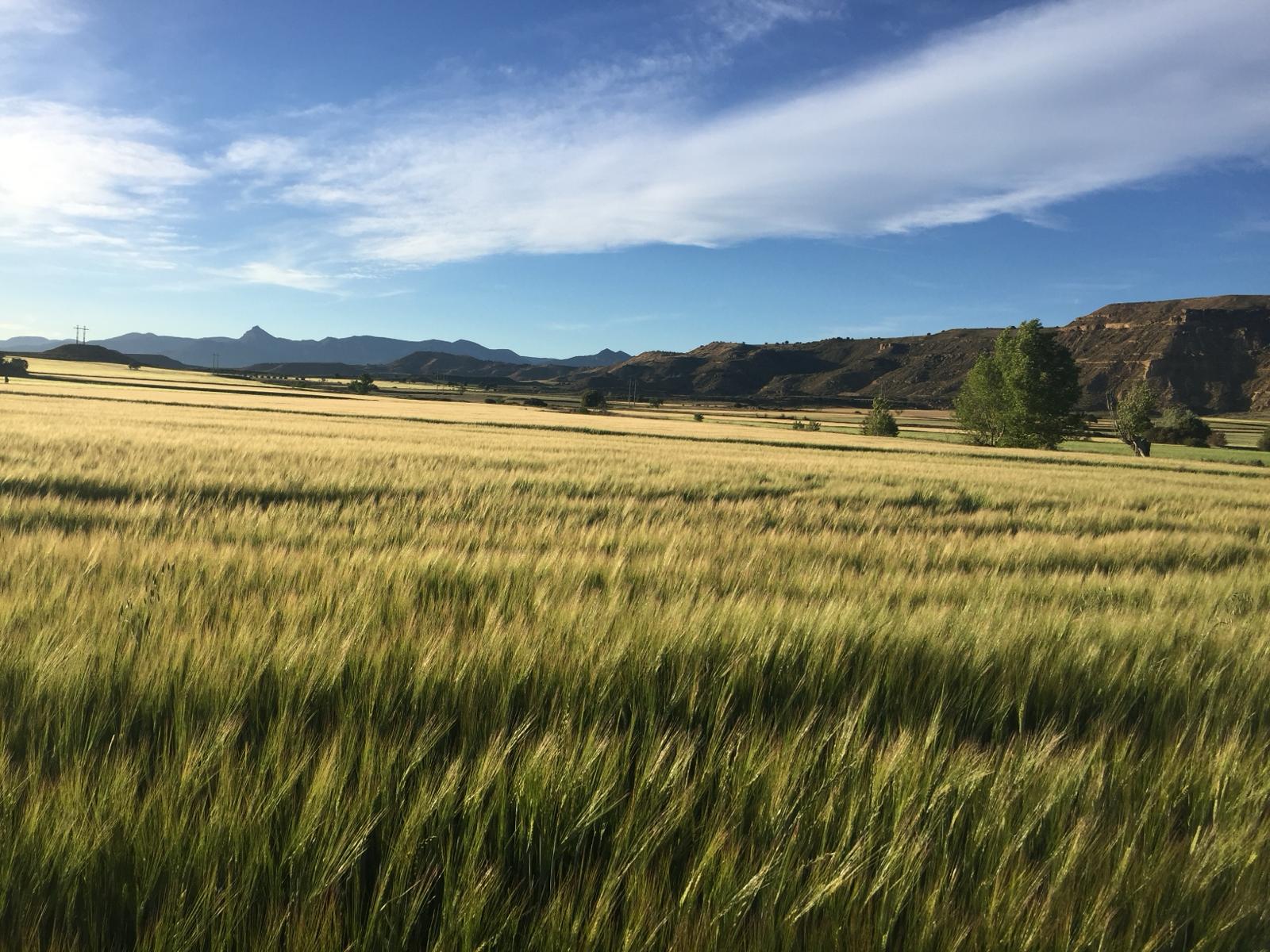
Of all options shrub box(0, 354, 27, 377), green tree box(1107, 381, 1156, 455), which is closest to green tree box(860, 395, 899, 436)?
green tree box(1107, 381, 1156, 455)

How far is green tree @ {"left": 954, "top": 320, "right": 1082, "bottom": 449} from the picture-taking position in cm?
5322

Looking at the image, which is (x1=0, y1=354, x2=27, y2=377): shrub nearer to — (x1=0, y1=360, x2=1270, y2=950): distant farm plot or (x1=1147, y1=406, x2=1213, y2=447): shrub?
(x1=0, y1=360, x2=1270, y2=950): distant farm plot

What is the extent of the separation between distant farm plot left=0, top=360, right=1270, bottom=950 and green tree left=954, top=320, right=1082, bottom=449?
56213 millimetres

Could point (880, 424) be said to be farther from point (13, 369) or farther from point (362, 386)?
point (13, 369)

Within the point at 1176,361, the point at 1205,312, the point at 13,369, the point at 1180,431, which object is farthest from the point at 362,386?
the point at 1205,312

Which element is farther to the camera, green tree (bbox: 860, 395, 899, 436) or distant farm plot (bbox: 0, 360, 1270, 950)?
green tree (bbox: 860, 395, 899, 436)

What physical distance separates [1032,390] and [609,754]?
61.0 m

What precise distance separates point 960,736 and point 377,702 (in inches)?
80.5

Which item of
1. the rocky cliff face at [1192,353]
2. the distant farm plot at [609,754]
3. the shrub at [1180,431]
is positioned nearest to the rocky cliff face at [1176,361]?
the rocky cliff face at [1192,353]

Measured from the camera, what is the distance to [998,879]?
138 centimetres

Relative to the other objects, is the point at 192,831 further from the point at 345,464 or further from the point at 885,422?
the point at 885,422

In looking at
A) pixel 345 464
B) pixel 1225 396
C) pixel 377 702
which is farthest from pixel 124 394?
pixel 1225 396

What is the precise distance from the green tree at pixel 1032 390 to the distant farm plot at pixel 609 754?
5621cm

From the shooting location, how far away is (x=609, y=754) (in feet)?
5.67
